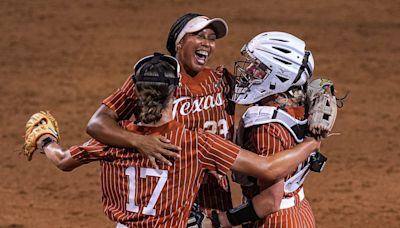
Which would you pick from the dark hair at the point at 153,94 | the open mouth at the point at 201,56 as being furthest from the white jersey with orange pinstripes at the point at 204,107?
the dark hair at the point at 153,94

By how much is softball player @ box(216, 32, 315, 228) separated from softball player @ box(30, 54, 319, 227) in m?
0.25

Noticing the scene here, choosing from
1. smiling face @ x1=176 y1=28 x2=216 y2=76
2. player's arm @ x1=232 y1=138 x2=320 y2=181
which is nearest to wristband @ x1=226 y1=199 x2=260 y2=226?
player's arm @ x1=232 y1=138 x2=320 y2=181

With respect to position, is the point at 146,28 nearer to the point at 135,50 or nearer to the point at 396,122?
the point at 135,50

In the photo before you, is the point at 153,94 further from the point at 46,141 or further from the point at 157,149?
the point at 46,141

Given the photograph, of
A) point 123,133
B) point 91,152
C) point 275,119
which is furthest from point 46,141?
point 275,119

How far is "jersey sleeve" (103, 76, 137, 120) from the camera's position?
5.70 meters

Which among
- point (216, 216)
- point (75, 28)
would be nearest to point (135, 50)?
point (75, 28)

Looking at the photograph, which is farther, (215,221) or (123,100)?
(123,100)

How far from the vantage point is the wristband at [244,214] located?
527 cm

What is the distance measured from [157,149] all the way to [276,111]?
35.3 inches

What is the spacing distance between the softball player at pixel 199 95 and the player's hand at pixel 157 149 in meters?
0.72

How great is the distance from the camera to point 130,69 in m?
14.0

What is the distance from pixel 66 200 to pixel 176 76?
491 centimetres

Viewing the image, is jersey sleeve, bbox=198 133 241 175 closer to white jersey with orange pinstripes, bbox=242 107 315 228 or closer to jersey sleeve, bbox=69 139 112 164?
white jersey with orange pinstripes, bbox=242 107 315 228
